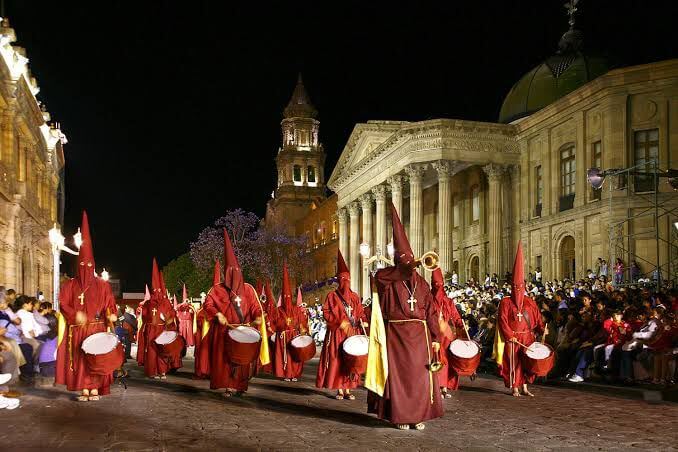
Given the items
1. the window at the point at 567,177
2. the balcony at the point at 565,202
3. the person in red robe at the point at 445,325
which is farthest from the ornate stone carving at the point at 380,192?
the person in red robe at the point at 445,325

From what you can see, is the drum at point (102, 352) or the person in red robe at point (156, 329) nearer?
the drum at point (102, 352)

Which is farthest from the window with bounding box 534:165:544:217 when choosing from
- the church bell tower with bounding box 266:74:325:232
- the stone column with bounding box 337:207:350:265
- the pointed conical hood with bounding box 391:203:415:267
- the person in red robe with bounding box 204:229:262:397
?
the church bell tower with bounding box 266:74:325:232

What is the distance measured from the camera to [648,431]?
30.7 feet

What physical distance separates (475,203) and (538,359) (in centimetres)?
3412

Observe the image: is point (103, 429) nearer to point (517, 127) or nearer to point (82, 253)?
point (82, 253)

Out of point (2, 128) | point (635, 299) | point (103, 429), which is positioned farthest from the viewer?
point (2, 128)

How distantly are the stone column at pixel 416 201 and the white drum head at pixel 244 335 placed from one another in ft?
103

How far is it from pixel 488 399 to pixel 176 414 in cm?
510

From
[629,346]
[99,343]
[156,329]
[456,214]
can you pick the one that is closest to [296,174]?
[456,214]

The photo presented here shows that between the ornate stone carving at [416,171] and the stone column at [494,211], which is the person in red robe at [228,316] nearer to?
the stone column at [494,211]

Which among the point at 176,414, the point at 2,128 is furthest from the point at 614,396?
the point at 2,128

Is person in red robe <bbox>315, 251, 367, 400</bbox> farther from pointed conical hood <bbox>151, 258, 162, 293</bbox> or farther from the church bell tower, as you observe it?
the church bell tower

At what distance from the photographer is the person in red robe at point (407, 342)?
906cm

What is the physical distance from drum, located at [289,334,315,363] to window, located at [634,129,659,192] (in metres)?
21.5
